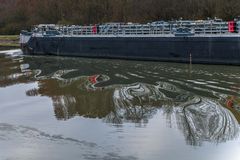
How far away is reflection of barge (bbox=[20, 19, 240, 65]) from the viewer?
36875 mm

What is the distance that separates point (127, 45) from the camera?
44812mm

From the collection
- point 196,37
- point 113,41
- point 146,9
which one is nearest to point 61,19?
point 146,9

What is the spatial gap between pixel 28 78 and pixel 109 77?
564cm

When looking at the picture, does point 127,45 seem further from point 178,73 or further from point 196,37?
point 178,73

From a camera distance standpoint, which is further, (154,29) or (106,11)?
(106,11)

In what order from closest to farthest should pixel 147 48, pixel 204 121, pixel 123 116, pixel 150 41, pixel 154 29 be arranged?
pixel 204 121, pixel 123 116, pixel 150 41, pixel 147 48, pixel 154 29

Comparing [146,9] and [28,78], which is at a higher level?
[146,9]

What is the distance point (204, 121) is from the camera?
55.4 feet

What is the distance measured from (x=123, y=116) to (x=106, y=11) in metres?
68.9

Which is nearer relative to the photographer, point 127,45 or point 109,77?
point 109,77

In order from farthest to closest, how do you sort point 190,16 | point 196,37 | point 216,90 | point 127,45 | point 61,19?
point 61,19
point 190,16
point 127,45
point 196,37
point 216,90

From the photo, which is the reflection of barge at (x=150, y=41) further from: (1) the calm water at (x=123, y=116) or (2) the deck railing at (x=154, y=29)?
(1) the calm water at (x=123, y=116)

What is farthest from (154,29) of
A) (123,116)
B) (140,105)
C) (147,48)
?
(123,116)

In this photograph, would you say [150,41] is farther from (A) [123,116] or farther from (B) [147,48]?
(A) [123,116]
